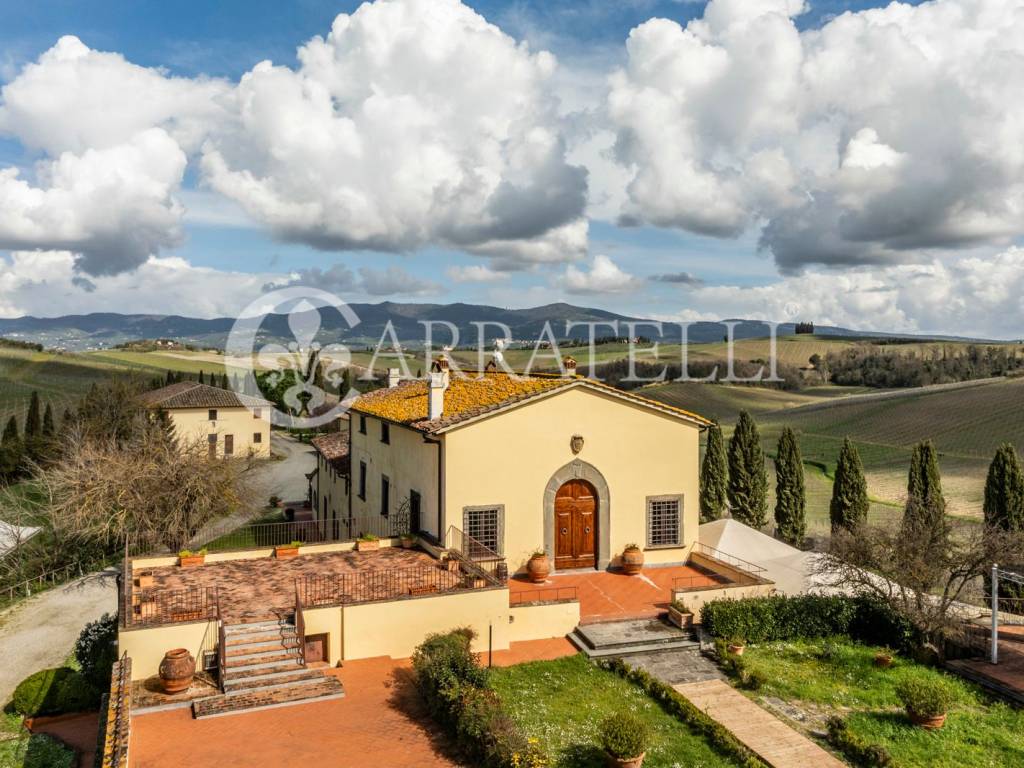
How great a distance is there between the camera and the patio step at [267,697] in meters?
13.4

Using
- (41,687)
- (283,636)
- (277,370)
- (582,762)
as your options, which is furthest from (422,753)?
(277,370)

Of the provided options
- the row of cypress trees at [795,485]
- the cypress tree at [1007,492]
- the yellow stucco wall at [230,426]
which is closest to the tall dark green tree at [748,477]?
the row of cypress trees at [795,485]

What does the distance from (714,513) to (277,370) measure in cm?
6972

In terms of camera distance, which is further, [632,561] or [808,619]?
[632,561]

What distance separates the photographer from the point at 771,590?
19703 millimetres

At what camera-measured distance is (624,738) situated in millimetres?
11383

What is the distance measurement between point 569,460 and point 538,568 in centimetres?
340

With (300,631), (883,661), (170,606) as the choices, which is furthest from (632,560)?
(170,606)

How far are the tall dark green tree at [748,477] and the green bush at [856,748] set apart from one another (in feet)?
79.6

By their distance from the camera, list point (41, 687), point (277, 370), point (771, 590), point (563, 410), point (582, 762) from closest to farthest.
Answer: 1. point (582, 762)
2. point (41, 687)
3. point (771, 590)
4. point (563, 410)
5. point (277, 370)

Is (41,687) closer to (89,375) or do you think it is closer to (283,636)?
(283,636)

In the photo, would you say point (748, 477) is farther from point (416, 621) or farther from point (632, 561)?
point (416, 621)

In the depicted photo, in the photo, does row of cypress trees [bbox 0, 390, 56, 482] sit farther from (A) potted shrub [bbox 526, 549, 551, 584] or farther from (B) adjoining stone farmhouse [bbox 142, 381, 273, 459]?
(A) potted shrub [bbox 526, 549, 551, 584]

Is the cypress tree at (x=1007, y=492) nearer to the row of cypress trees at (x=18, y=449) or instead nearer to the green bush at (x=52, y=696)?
the green bush at (x=52, y=696)
